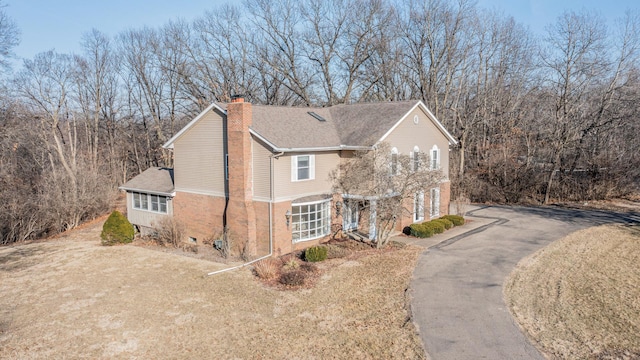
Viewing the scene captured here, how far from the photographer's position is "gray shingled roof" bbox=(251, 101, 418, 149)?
1908 cm

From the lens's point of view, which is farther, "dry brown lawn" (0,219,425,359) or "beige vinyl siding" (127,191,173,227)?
"beige vinyl siding" (127,191,173,227)

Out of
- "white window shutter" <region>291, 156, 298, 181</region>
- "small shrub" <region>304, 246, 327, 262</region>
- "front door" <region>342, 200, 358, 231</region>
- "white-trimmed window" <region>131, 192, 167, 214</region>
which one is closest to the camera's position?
"small shrub" <region>304, 246, 327, 262</region>

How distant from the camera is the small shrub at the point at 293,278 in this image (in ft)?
48.5

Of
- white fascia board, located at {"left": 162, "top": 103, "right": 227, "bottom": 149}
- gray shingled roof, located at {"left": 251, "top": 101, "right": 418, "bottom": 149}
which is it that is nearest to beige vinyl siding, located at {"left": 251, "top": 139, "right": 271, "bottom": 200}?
gray shingled roof, located at {"left": 251, "top": 101, "right": 418, "bottom": 149}

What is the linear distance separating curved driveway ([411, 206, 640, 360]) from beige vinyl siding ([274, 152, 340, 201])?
5.91 meters

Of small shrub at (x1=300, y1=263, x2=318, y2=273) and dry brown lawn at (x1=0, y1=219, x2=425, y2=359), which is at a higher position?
small shrub at (x1=300, y1=263, x2=318, y2=273)

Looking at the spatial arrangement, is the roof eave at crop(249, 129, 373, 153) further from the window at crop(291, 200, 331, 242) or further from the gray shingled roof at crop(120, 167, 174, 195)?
the gray shingled roof at crop(120, 167, 174, 195)

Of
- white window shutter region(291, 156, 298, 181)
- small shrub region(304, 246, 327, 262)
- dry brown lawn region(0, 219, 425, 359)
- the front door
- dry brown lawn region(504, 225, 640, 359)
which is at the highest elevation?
white window shutter region(291, 156, 298, 181)

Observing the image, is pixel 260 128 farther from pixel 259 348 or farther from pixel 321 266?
pixel 259 348

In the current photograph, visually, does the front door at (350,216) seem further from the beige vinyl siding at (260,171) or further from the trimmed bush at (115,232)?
the trimmed bush at (115,232)

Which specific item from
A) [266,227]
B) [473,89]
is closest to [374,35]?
[473,89]

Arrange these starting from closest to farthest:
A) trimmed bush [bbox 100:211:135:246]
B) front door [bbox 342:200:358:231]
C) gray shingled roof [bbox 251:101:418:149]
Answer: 1. gray shingled roof [bbox 251:101:418:149]
2. front door [bbox 342:200:358:231]
3. trimmed bush [bbox 100:211:135:246]

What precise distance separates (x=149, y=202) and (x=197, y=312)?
12919 mm

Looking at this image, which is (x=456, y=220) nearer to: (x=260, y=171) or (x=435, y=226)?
(x=435, y=226)
